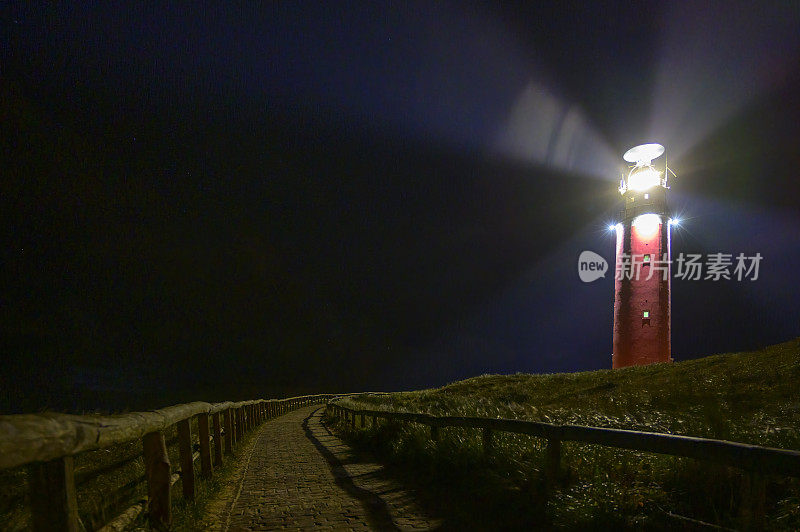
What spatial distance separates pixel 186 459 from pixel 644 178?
38528 mm

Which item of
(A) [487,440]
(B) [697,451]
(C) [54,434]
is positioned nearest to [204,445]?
(A) [487,440]

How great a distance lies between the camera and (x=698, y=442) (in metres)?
3.45

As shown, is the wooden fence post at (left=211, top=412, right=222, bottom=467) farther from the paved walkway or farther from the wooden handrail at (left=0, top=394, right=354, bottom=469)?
the wooden handrail at (left=0, top=394, right=354, bottom=469)

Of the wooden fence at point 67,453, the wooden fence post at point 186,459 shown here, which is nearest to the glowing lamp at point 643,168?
the wooden fence post at point 186,459

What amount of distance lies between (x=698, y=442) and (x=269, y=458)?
8.10m

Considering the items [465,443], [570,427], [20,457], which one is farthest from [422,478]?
[20,457]

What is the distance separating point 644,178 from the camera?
34906mm

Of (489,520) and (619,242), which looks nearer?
(489,520)

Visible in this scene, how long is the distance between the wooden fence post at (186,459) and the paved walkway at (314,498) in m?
0.41

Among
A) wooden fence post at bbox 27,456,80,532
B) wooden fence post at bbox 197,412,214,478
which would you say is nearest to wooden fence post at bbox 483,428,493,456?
wooden fence post at bbox 197,412,214,478

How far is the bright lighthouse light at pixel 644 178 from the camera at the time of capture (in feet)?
113

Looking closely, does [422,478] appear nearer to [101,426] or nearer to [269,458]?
[269,458]

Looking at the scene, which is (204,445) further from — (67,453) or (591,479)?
(591,479)

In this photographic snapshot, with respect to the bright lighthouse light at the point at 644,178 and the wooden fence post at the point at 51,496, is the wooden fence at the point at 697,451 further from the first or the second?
the bright lighthouse light at the point at 644,178
